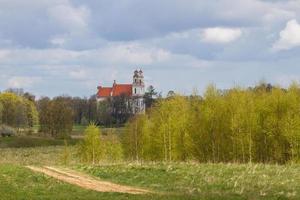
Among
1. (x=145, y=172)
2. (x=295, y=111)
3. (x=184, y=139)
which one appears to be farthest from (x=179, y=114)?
(x=145, y=172)

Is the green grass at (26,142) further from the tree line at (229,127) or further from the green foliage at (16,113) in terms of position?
the tree line at (229,127)

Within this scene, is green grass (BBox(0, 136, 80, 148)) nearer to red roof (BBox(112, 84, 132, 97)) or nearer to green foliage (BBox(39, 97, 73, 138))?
green foliage (BBox(39, 97, 73, 138))

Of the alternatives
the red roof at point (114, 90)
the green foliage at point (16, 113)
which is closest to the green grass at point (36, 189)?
the green foliage at point (16, 113)

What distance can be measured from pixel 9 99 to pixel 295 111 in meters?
117

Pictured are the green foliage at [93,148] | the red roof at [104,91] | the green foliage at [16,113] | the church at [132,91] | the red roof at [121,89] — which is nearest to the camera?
the green foliage at [93,148]

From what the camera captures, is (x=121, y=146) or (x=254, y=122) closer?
(x=254, y=122)

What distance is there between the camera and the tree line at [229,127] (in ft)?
182

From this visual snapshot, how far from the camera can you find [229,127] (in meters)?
57.9

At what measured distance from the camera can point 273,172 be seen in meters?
29.6

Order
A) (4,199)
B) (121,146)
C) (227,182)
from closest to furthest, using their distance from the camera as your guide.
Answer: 1. (4,199)
2. (227,182)
3. (121,146)

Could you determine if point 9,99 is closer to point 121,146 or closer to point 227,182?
point 121,146

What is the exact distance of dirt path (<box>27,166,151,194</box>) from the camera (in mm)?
24055

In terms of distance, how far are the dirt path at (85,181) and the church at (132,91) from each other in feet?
434

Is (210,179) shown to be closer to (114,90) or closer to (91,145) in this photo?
(91,145)
